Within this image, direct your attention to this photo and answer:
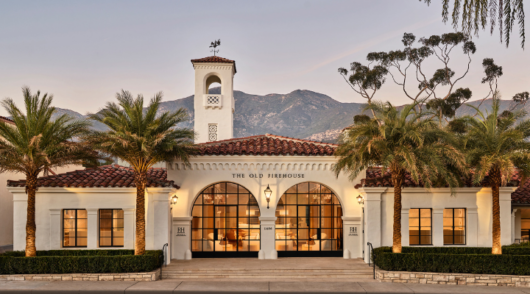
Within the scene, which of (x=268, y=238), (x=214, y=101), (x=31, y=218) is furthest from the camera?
(x=214, y=101)

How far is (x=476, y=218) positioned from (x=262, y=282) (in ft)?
34.2

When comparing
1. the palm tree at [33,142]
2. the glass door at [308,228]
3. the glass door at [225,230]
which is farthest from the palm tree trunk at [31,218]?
the glass door at [308,228]

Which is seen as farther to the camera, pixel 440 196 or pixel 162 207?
pixel 440 196

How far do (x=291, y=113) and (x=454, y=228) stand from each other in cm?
11982

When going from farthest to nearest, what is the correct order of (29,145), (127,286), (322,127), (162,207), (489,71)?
(322,127), (489,71), (162,207), (29,145), (127,286)

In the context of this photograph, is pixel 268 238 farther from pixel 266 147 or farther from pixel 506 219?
pixel 506 219

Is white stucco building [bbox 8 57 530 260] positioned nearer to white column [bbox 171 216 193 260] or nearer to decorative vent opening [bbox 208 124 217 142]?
white column [bbox 171 216 193 260]

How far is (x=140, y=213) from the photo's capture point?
1602 cm

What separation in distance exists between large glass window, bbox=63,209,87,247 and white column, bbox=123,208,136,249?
73.3 inches

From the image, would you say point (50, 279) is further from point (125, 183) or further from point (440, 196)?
point (440, 196)

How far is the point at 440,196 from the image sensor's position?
18.5 m

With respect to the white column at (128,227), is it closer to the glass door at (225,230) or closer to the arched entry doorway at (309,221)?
the glass door at (225,230)

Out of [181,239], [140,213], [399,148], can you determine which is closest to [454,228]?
[399,148]

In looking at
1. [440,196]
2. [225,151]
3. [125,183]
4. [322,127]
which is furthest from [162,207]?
[322,127]
